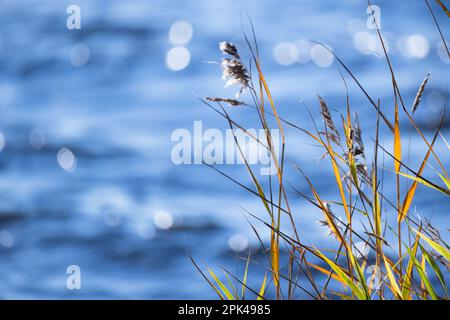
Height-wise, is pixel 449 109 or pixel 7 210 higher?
pixel 449 109

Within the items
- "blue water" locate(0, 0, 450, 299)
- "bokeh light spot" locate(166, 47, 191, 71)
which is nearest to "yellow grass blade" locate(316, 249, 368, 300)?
"blue water" locate(0, 0, 450, 299)

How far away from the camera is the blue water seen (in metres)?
5.32

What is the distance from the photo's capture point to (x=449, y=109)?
7.08 m

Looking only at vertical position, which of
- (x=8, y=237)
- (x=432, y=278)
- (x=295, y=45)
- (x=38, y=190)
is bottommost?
(x=432, y=278)

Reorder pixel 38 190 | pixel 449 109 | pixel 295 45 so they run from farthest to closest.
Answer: pixel 295 45, pixel 449 109, pixel 38 190

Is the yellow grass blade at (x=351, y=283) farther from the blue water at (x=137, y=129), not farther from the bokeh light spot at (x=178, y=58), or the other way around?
the bokeh light spot at (x=178, y=58)

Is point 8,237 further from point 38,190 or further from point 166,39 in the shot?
point 166,39

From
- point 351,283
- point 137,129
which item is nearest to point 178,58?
point 137,129

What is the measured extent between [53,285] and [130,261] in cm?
64

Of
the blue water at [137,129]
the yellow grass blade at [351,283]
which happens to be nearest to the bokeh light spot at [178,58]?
the blue water at [137,129]

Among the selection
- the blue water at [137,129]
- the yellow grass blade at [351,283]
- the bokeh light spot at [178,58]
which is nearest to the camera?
the yellow grass blade at [351,283]

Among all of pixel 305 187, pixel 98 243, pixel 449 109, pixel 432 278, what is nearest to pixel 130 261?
pixel 98 243

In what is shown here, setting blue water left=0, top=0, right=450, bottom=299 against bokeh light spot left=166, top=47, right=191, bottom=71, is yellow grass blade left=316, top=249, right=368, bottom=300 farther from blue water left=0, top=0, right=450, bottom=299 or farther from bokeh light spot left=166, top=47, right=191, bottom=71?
bokeh light spot left=166, top=47, right=191, bottom=71

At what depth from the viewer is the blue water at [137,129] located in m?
5.32
